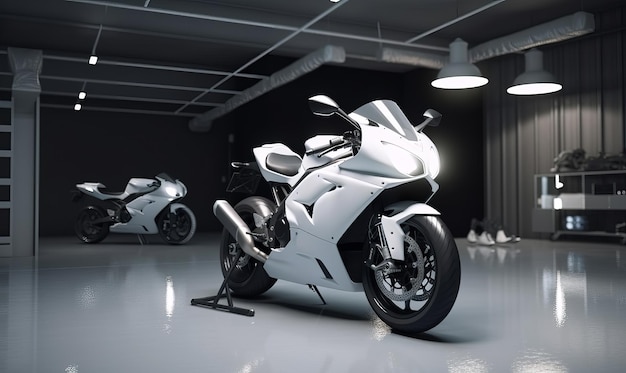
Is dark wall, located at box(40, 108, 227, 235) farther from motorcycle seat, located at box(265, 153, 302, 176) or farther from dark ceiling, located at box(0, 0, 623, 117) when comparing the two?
motorcycle seat, located at box(265, 153, 302, 176)

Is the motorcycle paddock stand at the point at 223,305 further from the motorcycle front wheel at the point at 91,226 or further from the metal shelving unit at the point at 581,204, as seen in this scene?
the metal shelving unit at the point at 581,204

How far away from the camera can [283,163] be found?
11.9ft

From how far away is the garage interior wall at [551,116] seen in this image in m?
9.36

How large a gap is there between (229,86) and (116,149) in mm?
3320

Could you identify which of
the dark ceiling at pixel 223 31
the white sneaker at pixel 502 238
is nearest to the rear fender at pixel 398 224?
the dark ceiling at pixel 223 31

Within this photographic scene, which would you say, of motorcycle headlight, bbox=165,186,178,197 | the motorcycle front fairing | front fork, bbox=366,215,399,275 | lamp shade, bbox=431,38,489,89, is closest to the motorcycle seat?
the motorcycle front fairing

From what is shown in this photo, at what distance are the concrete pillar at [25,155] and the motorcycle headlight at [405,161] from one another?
5.80m

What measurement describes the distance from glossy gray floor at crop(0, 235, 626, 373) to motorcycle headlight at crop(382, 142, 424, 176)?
0.76 metres

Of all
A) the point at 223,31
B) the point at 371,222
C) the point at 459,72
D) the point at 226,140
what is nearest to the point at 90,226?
the point at 223,31

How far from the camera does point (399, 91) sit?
12031mm

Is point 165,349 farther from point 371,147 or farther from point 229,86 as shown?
point 229,86

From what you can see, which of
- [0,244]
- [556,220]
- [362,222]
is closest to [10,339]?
[362,222]

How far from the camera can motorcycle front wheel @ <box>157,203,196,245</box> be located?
→ 900cm

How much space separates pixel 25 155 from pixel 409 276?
20.1ft
